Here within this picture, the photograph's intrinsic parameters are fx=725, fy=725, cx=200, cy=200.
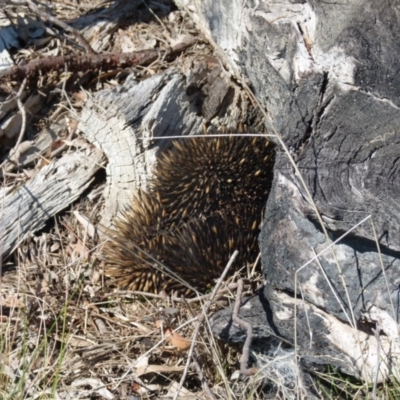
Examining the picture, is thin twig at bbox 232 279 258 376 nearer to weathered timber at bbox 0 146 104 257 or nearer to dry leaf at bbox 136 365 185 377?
dry leaf at bbox 136 365 185 377

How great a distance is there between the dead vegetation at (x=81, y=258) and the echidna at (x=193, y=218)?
13 cm

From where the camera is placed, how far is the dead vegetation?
2646 mm

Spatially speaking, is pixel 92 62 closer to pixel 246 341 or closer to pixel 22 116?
pixel 22 116

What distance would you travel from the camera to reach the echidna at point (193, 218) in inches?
125

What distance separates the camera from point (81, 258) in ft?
10.0

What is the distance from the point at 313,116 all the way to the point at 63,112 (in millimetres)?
1767

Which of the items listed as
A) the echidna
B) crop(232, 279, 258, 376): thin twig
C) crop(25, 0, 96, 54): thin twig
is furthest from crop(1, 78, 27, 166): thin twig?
crop(232, 279, 258, 376): thin twig

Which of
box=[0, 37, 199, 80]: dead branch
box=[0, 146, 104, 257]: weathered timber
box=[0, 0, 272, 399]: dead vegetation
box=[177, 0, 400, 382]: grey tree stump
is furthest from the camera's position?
box=[0, 37, 199, 80]: dead branch

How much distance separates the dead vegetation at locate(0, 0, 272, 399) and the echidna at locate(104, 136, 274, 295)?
0.44 feet

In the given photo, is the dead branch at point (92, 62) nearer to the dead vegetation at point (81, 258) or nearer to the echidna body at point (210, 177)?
the dead vegetation at point (81, 258)

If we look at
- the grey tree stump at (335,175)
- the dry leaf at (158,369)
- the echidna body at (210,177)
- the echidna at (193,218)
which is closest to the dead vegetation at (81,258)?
the dry leaf at (158,369)

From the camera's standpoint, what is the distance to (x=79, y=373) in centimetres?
269

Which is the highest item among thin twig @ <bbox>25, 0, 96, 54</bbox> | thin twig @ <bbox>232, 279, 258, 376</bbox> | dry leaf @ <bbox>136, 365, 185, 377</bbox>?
thin twig @ <bbox>25, 0, 96, 54</bbox>

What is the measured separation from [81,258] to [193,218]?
53cm
